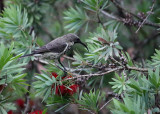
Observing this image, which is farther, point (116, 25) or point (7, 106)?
point (116, 25)

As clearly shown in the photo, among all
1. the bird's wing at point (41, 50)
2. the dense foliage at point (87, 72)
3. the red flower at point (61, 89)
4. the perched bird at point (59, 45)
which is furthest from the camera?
the perched bird at point (59, 45)

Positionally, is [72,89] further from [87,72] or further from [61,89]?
[87,72]

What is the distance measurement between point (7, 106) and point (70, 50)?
1563mm

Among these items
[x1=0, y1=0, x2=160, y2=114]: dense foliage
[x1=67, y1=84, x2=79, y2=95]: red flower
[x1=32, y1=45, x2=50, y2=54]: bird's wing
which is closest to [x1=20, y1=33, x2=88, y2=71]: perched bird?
[x1=32, y1=45, x2=50, y2=54]: bird's wing

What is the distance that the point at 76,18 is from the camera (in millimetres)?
2648

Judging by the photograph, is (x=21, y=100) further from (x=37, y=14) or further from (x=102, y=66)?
(x=102, y=66)

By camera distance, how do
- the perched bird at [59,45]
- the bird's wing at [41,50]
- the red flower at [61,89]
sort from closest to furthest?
the red flower at [61,89] < the bird's wing at [41,50] < the perched bird at [59,45]

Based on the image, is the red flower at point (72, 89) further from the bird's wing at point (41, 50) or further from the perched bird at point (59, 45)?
the perched bird at point (59, 45)

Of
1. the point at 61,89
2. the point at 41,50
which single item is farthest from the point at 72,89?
the point at 41,50

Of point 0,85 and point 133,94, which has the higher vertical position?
point 0,85

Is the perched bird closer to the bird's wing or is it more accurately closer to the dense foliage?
the bird's wing

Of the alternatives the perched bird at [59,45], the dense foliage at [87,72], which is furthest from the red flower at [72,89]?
the perched bird at [59,45]

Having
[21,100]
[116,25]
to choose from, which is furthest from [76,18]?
[21,100]

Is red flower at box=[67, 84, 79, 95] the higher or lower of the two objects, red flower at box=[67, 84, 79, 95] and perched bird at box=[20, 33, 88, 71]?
the lower
